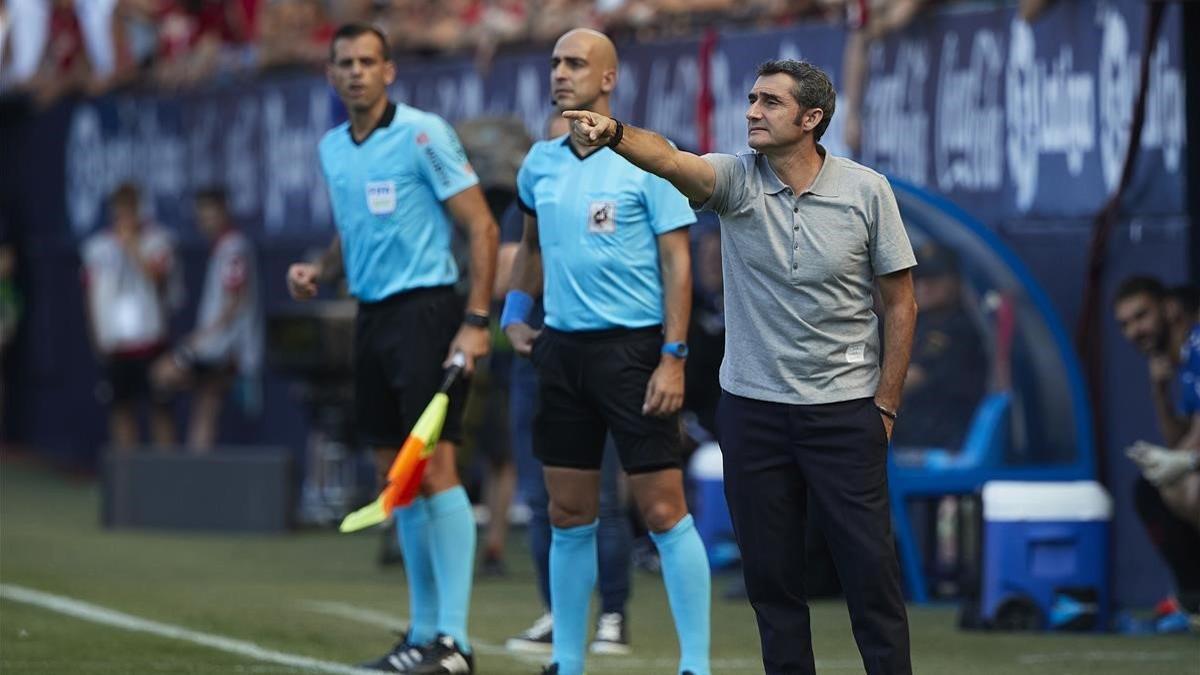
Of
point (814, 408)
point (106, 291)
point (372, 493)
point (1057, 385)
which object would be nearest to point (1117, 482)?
point (1057, 385)

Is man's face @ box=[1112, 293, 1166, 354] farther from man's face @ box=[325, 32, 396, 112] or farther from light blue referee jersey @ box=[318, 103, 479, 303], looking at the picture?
man's face @ box=[325, 32, 396, 112]

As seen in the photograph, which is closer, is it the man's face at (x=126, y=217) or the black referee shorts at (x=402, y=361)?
the black referee shorts at (x=402, y=361)

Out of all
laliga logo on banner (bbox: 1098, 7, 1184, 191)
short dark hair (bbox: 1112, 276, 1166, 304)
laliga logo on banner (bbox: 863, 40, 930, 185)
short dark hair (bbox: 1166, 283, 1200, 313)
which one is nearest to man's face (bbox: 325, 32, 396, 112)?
short dark hair (bbox: 1112, 276, 1166, 304)

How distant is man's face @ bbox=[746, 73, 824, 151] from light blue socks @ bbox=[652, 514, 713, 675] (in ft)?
5.70

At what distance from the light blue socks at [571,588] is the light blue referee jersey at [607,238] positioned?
27.7 inches

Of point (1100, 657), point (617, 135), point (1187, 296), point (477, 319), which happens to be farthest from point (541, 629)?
point (617, 135)

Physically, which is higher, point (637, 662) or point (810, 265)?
point (810, 265)

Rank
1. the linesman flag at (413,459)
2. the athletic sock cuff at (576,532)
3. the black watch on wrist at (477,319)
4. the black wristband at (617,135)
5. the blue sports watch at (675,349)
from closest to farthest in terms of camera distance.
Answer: the black wristband at (617,135) → the blue sports watch at (675,349) → the athletic sock cuff at (576,532) → the linesman flag at (413,459) → the black watch on wrist at (477,319)

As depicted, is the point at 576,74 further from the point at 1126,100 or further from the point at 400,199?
the point at 1126,100

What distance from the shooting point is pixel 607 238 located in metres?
7.77

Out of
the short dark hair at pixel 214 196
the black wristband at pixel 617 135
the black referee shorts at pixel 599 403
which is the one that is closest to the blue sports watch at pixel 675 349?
the black referee shorts at pixel 599 403

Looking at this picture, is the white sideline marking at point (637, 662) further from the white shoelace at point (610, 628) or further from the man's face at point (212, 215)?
the man's face at point (212, 215)

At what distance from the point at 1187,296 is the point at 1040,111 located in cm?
160

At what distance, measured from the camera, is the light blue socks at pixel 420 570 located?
8555 millimetres
